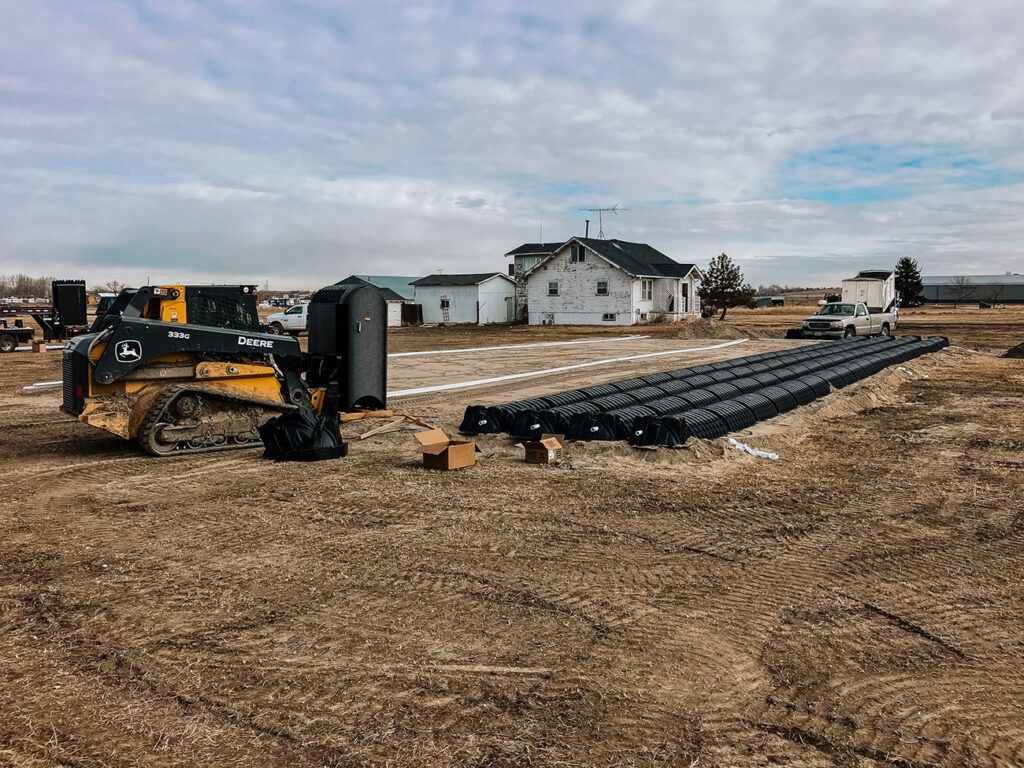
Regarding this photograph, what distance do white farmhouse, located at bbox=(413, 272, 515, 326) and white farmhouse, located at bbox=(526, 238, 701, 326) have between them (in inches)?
138

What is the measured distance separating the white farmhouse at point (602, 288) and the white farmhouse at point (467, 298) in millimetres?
3508

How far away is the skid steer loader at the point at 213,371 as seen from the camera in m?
10.1

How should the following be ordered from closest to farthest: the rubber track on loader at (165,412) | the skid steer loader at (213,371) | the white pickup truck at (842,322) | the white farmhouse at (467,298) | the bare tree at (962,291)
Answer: the skid steer loader at (213,371)
the rubber track on loader at (165,412)
the white pickup truck at (842,322)
the white farmhouse at (467,298)
the bare tree at (962,291)

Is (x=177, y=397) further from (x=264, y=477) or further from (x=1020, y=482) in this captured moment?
(x=1020, y=482)

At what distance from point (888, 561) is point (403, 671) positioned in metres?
4.17

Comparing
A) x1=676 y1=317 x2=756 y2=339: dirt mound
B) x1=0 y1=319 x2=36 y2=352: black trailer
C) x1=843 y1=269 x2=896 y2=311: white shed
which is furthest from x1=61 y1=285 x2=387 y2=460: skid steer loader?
x1=843 y1=269 x2=896 y2=311: white shed

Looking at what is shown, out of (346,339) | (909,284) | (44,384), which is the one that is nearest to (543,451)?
(346,339)

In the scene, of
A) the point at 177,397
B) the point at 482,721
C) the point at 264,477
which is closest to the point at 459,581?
the point at 482,721

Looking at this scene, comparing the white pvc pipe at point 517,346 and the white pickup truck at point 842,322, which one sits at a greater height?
the white pickup truck at point 842,322

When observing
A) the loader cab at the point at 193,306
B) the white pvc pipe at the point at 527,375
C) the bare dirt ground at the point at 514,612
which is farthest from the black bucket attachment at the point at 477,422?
the white pvc pipe at the point at 527,375

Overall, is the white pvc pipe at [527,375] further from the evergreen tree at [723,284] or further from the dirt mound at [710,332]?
the evergreen tree at [723,284]

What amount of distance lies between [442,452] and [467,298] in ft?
153

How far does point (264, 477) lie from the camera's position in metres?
9.46

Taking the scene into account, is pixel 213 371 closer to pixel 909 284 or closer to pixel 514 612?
pixel 514 612
